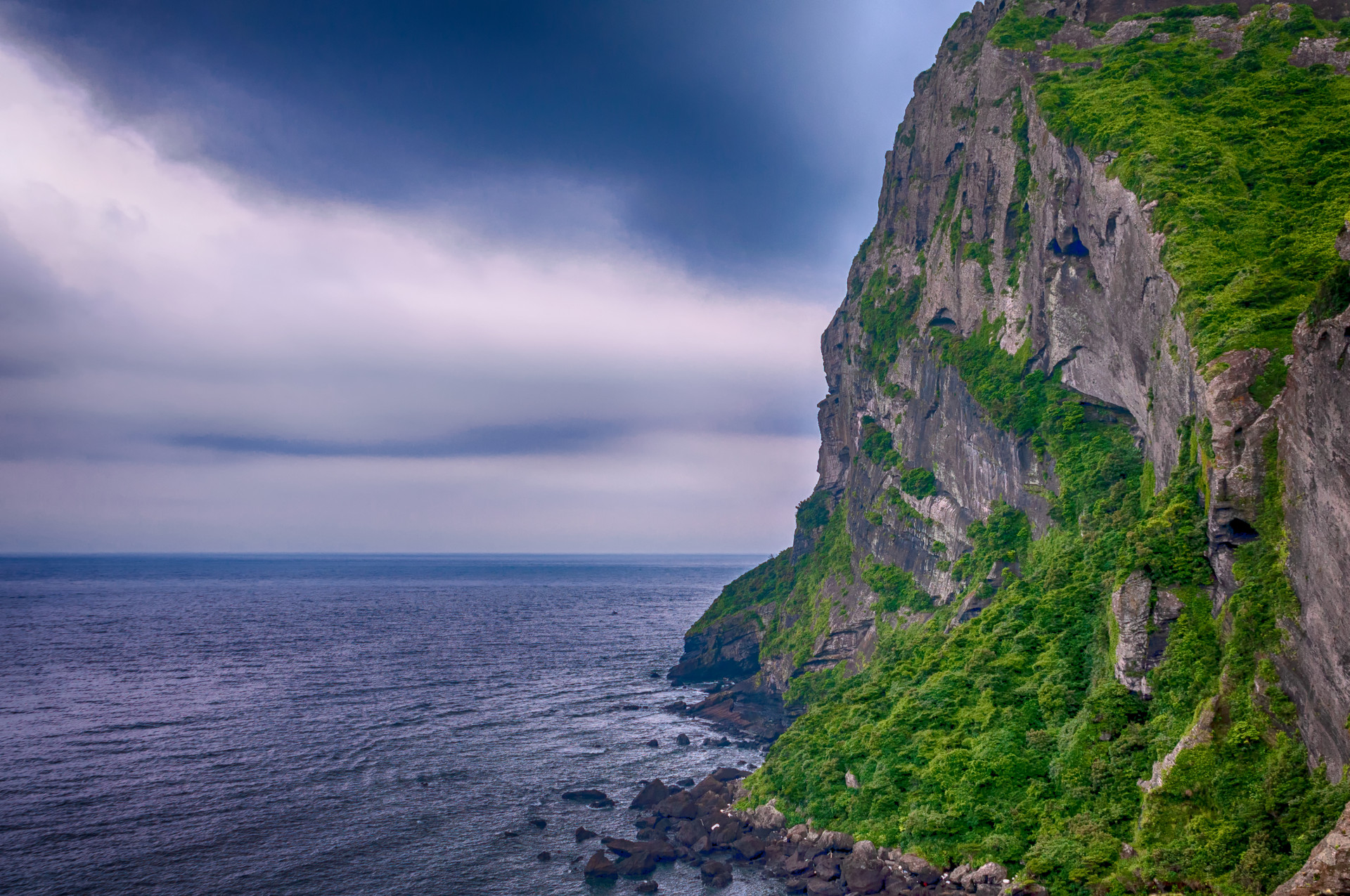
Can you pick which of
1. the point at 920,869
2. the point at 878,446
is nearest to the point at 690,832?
the point at 920,869

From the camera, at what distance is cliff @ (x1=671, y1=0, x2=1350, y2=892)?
24359 mm

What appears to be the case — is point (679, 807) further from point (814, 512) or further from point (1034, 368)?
point (814, 512)

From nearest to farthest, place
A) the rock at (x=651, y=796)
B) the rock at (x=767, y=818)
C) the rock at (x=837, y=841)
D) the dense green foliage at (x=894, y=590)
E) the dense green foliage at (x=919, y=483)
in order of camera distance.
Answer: the rock at (x=837, y=841), the rock at (x=767, y=818), the rock at (x=651, y=796), the dense green foliage at (x=894, y=590), the dense green foliage at (x=919, y=483)

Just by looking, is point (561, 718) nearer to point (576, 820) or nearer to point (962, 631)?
point (576, 820)

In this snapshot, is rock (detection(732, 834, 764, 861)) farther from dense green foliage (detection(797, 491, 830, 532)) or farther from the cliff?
dense green foliage (detection(797, 491, 830, 532))

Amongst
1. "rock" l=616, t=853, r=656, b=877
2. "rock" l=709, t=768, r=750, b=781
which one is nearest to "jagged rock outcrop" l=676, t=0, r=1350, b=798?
"rock" l=709, t=768, r=750, b=781

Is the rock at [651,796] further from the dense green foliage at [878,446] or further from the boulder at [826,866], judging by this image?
the dense green foliage at [878,446]

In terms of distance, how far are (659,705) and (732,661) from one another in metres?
17.1

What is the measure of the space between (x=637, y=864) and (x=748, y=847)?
20.6ft

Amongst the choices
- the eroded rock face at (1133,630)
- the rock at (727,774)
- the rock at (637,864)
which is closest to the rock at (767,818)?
the rock at (637,864)

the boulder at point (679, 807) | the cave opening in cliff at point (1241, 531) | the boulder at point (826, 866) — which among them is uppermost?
the cave opening in cliff at point (1241, 531)

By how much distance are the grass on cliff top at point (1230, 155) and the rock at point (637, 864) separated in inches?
1448

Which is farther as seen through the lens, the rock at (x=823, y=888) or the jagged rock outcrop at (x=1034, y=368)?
the rock at (x=823, y=888)

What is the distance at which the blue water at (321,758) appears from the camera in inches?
1647
